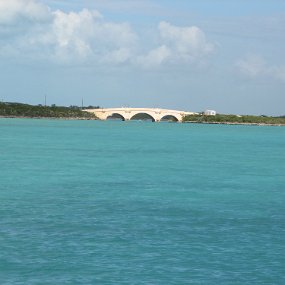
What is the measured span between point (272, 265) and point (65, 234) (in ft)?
27.7

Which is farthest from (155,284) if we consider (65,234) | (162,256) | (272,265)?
(65,234)

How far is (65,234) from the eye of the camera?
29250 mm

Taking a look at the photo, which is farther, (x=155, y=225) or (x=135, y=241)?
(x=155, y=225)

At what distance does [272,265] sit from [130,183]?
23.2m

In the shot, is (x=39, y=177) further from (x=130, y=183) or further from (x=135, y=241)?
(x=135, y=241)

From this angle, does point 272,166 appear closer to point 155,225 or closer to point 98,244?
point 155,225

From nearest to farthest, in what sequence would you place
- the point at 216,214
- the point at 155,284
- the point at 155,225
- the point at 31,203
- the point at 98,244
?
the point at 155,284, the point at 98,244, the point at 155,225, the point at 216,214, the point at 31,203

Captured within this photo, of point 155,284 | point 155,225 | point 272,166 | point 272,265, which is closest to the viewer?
point 155,284

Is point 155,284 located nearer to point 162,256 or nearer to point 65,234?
point 162,256

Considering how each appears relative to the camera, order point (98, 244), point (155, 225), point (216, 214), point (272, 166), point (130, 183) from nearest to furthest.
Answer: point (98, 244) → point (155, 225) → point (216, 214) → point (130, 183) → point (272, 166)

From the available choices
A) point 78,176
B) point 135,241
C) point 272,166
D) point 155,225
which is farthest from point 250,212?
point 272,166

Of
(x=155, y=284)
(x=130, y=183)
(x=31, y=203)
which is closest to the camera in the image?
(x=155, y=284)

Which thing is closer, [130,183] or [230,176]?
[130,183]

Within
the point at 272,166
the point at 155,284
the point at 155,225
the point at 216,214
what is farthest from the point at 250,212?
the point at 272,166
